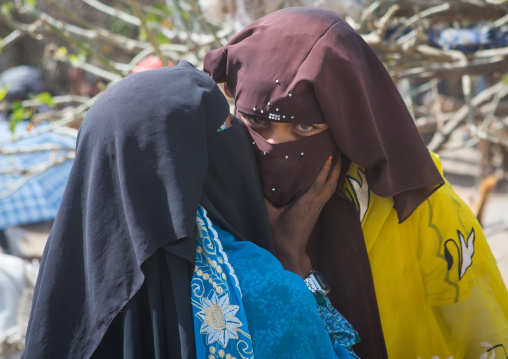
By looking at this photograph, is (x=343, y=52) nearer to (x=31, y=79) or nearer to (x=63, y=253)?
(x=63, y=253)

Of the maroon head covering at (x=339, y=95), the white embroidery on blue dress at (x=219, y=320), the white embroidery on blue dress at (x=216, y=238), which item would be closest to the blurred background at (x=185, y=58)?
the maroon head covering at (x=339, y=95)

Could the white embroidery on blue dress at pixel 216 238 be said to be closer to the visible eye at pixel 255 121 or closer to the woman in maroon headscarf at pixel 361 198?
the woman in maroon headscarf at pixel 361 198

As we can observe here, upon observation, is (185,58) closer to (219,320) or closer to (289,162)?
(289,162)

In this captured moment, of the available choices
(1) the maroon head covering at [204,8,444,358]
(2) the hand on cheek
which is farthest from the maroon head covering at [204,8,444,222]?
(2) the hand on cheek

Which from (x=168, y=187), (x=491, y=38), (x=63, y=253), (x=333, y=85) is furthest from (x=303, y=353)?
(x=491, y=38)

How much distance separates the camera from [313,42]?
171 centimetres

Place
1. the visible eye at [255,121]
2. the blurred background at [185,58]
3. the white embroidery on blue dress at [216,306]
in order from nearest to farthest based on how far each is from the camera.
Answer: the white embroidery on blue dress at [216,306] → the visible eye at [255,121] → the blurred background at [185,58]

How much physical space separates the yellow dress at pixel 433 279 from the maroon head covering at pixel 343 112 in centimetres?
6

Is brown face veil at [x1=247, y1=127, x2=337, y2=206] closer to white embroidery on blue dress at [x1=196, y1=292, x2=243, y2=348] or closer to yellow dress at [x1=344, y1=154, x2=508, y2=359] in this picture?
yellow dress at [x1=344, y1=154, x2=508, y2=359]

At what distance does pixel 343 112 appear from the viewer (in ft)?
5.57

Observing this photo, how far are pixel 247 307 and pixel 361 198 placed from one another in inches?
22.8

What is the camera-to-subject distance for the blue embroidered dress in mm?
1388

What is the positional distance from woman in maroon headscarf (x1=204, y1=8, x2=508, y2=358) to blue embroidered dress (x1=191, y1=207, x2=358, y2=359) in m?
0.26

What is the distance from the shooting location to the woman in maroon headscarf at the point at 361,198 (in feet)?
5.60
